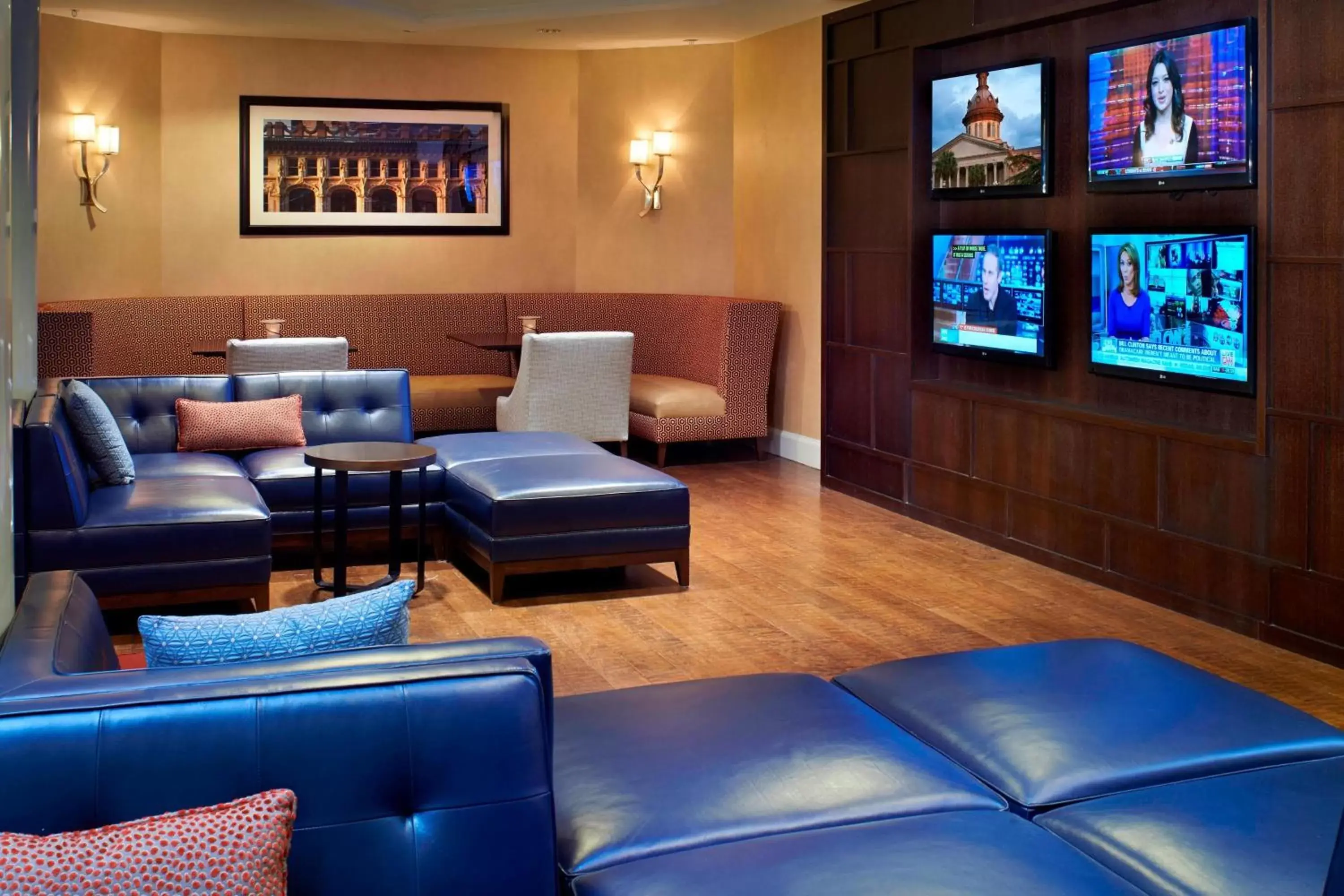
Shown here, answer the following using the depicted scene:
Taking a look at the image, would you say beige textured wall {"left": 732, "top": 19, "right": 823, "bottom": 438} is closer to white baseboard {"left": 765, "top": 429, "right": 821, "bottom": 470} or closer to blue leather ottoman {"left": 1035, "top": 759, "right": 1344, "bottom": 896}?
white baseboard {"left": 765, "top": 429, "right": 821, "bottom": 470}

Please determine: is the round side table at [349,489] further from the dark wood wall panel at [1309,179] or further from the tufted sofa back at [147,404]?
the dark wood wall panel at [1309,179]

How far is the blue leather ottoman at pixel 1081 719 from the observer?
246cm

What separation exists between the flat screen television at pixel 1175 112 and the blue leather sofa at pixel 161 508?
3036mm

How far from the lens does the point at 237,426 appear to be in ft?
20.0

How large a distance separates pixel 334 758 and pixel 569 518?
3.43 metres

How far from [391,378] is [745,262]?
334 centimetres

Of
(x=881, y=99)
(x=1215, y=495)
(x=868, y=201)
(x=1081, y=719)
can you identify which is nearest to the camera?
(x=1081, y=719)

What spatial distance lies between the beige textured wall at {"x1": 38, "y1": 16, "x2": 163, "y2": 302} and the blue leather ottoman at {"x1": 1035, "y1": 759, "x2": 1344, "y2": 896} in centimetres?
747

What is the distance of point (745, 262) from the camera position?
9180mm

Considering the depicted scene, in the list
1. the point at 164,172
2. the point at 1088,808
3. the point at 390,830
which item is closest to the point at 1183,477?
the point at 1088,808

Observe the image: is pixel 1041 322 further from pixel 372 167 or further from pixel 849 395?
pixel 372 167

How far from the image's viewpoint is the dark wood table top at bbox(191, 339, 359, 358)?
7.92 m

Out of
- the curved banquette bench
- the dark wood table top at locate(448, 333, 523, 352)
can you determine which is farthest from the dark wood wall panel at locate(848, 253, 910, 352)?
the dark wood table top at locate(448, 333, 523, 352)

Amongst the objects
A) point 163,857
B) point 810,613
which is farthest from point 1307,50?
point 163,857
